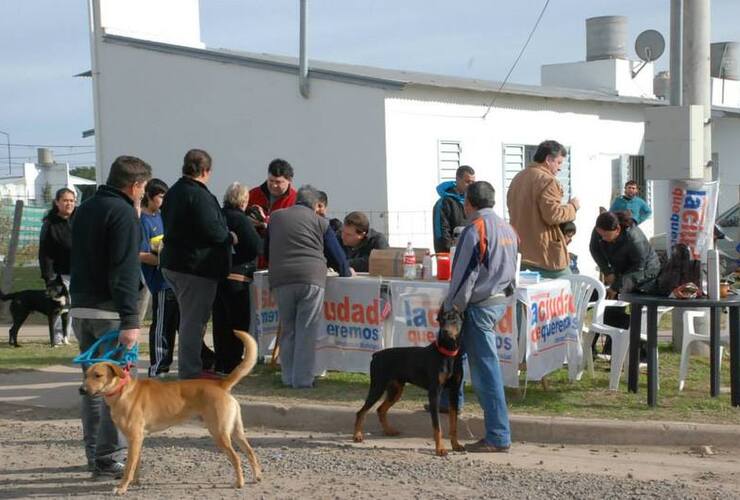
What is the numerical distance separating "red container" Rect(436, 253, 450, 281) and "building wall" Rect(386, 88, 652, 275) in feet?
24.8

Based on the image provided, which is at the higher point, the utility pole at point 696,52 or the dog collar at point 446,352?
the utility pole at point 696,52

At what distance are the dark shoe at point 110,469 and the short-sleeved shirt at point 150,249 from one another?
3.28m

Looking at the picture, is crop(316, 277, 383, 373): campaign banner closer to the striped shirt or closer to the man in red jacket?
the man in red jacket

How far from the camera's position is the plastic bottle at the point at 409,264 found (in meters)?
9.45

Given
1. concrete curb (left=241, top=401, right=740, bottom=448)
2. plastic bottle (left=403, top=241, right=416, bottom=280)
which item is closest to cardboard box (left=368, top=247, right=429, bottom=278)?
plastic bottle (left=403, top=241, right=416, bottom=280)

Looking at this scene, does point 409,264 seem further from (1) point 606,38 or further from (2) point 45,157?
(2) point 45,157

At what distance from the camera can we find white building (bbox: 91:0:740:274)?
56.2ft

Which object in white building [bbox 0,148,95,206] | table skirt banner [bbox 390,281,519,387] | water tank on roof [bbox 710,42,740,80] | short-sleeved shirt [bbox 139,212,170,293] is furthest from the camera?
white building [bbox 0,148,95,206]

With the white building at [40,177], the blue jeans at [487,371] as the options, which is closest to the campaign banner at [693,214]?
the blue jeans at [487,371]

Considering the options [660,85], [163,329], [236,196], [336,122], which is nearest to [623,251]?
[236,196]

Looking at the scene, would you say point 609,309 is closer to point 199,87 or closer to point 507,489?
point 507,489

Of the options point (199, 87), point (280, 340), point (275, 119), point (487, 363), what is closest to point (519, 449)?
point (487, 363)

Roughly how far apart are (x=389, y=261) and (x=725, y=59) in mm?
26290

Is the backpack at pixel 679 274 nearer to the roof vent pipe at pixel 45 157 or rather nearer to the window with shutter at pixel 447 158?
the window with shutter at pixel 447 158
